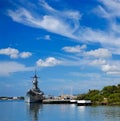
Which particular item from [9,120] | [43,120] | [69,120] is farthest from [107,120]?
[9,120]

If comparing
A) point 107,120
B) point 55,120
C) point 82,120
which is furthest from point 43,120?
point 107,120

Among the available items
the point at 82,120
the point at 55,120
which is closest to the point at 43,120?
the point at 55,120

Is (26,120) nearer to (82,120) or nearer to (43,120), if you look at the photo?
(43,120)

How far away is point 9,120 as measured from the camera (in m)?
102

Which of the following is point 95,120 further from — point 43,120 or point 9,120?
point 9,120

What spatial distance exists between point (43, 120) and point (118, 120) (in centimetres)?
1969

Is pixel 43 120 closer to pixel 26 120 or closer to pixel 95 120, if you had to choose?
pixel 26 120

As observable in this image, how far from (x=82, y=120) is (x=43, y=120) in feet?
33.6

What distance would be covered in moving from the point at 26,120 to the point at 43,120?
460cm

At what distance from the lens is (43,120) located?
102938mm

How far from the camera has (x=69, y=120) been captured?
103 m

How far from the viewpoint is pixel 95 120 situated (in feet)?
328

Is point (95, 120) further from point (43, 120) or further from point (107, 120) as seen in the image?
point (43, 120)

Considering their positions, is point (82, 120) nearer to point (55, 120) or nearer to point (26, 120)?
point (55, 120)
